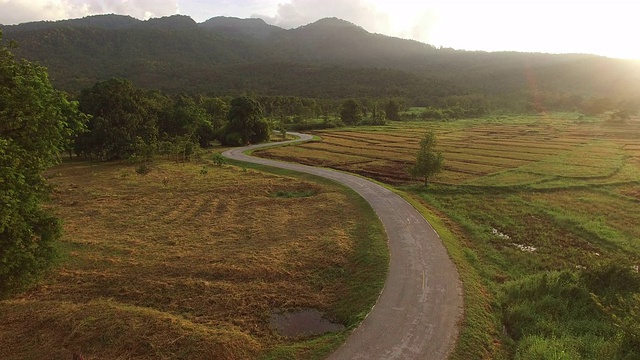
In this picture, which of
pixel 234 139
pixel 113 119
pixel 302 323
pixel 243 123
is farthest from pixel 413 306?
pixel 243 123

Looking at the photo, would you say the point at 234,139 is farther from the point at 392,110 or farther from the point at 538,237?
the point at 392,110

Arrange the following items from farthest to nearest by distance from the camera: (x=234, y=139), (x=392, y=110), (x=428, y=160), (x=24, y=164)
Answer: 1. (x=392, y=110)
2. (x=234, y=139)
3. (x=428, y=160)
4. (x=24, y=164)

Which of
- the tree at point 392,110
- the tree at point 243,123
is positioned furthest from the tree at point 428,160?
the tree at point 392,110

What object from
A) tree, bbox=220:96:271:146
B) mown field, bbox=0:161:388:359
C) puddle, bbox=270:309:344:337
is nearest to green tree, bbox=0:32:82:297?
mown field, bbox=0:161:388:359

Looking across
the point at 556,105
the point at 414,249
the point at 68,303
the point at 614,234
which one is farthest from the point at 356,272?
the point at 556,105

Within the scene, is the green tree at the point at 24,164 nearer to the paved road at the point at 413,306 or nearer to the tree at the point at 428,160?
the paved road at the point at 413,306

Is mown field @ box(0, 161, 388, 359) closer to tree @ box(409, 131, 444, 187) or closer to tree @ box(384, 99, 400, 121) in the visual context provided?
tree @ box(409, 131, 444, 187)
